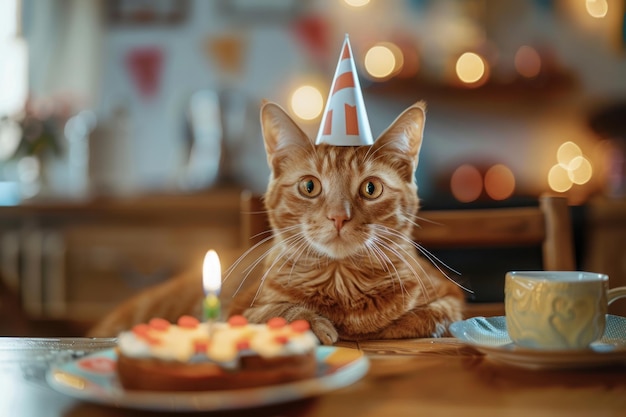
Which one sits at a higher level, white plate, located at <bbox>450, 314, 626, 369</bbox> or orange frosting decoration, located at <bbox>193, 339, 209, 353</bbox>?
orange frosting decoration, located at <bbox>193, 339, 209, 353</bbox>

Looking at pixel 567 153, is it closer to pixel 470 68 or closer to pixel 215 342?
pixel 470 68

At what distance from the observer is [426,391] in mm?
555

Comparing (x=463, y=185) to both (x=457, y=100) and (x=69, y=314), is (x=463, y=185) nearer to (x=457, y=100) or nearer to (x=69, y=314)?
(x=457, y=100)

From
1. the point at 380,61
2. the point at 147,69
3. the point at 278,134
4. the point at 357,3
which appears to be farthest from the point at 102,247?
the point at 278,134

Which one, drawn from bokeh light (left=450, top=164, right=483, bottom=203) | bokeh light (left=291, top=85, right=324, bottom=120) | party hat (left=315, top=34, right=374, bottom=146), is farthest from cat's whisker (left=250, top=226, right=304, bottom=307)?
bokeh light (left=450, top=164, right=483, bottom=203)

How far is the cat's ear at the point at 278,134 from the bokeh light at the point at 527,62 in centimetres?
247

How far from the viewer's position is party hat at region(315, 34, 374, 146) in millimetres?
746

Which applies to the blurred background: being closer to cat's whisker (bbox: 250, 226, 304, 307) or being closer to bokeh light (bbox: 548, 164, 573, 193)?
bokeh light (bbox: 548, 164, 573, 193)

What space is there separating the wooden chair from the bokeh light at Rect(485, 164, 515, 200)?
1.90 meters

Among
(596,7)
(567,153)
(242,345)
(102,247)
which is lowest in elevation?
(102,247)

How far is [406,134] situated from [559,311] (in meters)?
0.28

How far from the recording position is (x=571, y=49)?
121 inches

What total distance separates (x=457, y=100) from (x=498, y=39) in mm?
341

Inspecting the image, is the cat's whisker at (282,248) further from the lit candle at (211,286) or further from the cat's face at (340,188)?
the lit candle at (211,286)
